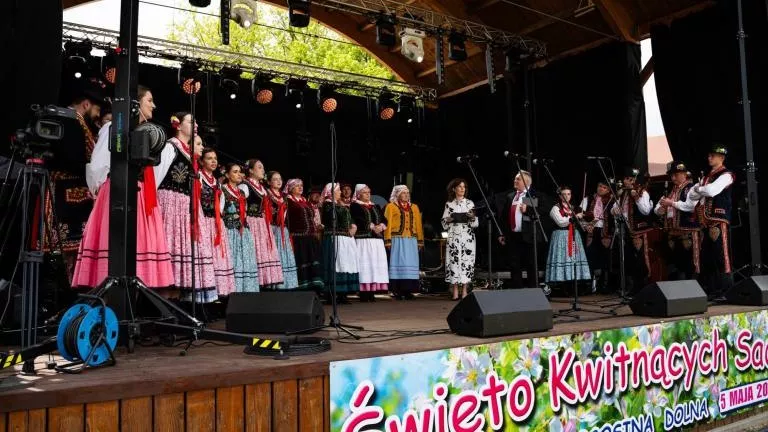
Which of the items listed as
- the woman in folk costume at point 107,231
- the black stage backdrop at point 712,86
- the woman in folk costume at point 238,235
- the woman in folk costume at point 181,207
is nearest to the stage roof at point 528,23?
the black stage backdrop at point 712,86

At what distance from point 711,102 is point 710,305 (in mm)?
3610

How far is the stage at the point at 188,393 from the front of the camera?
1.75 metres

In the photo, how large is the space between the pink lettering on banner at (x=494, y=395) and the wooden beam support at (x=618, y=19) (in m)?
6.56

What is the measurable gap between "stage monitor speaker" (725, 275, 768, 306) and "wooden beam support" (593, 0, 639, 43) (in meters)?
4.51

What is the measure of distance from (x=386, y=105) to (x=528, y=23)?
2640 millimetres

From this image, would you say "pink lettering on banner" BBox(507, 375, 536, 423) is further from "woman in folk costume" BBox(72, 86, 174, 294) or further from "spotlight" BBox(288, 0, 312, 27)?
"spotlight" BBox(288, 0, 312, 27)

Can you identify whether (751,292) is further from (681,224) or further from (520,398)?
(520,398)

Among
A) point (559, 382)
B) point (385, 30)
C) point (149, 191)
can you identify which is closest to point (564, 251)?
point (385, 30)

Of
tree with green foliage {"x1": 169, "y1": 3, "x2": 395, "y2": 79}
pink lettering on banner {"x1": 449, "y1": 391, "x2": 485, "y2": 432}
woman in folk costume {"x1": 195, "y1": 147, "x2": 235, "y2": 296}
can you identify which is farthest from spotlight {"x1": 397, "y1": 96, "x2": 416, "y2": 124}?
tree with green foliage {"x1": 169, "y1": 3, "x2": 395, "y2": 79}

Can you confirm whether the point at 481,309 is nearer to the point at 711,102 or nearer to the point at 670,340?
the point at 670,340

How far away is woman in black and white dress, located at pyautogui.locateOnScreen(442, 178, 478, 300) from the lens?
689 centimetres

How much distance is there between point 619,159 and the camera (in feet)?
26.8

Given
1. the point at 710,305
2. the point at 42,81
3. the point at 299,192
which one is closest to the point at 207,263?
the point at 42,81

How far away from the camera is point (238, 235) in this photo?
500cm
